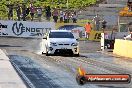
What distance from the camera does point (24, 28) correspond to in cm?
4441

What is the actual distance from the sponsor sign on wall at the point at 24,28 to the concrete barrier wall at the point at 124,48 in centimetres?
1312

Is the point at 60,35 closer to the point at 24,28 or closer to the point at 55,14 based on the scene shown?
the point at 55,14

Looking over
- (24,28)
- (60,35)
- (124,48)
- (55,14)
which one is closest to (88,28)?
(55,14)

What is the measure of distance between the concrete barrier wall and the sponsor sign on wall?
43.0 feet

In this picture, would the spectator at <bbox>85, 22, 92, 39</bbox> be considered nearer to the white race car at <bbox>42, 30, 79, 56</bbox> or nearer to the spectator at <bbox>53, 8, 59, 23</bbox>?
the spectator at <bbox>53, 8, 59, 23</bbox>

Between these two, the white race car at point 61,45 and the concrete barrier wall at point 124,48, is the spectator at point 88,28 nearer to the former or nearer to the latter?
the concrete barrier wall at point 124,48

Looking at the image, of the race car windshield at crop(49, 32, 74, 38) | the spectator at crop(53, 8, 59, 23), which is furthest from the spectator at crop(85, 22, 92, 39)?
the race car windshield at crop(49, 32, 74, 38)

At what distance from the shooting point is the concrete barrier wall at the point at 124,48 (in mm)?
28609

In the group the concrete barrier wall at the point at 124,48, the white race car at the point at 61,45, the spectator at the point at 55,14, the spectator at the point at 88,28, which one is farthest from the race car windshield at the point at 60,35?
the spectator at the point at 55,14

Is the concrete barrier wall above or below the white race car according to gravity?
below

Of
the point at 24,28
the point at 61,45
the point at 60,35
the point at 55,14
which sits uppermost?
the point at 60,35

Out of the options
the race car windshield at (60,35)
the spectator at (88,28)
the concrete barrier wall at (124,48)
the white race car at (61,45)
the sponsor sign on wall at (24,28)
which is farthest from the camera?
the sponsor sign on wall at (24,28)

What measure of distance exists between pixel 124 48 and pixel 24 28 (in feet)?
53.4

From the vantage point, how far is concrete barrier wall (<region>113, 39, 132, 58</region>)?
28.6 m
